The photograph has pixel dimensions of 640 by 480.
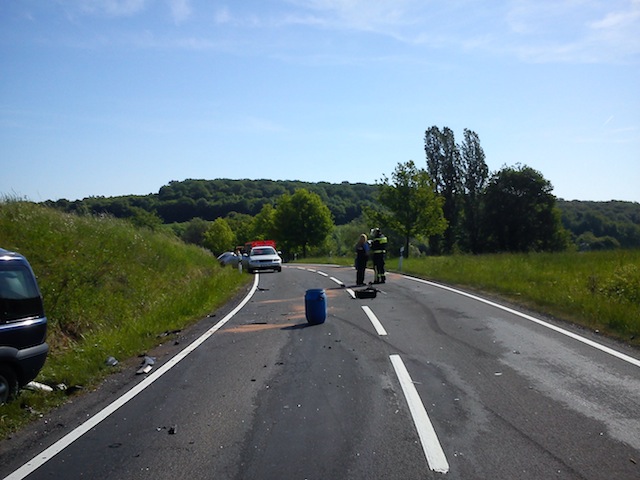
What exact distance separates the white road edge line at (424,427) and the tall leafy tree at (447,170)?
203ft

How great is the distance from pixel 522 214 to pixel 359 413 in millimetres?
62887

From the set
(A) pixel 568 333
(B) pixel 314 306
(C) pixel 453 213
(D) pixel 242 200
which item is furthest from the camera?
(D) pixel 242 200

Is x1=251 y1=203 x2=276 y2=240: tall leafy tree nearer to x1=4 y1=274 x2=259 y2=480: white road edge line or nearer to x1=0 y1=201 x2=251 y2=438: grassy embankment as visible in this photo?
x1=0 y1=201 x2=251 y2=438: grassy embankment

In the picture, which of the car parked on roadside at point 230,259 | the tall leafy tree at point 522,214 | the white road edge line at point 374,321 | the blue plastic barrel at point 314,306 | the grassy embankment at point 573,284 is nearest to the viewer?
the white road edge line at point 374,321

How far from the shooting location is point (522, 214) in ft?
214

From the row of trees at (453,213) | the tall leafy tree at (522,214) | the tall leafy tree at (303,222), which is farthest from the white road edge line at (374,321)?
the tall leafy tree at (303,222)

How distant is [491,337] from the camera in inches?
418

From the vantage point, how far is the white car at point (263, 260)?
1361 inches

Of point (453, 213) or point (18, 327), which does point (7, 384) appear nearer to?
point (18, 327)

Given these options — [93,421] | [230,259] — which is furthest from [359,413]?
[230,259]

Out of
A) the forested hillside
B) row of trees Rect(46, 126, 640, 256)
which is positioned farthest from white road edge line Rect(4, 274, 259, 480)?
the forested hillside

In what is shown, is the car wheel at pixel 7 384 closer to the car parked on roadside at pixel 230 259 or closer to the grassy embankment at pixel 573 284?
the grassy embankment at pixel 573 284

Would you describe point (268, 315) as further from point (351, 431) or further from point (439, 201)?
point (439, 201)

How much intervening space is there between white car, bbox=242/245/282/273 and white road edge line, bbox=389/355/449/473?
26.6 meters
